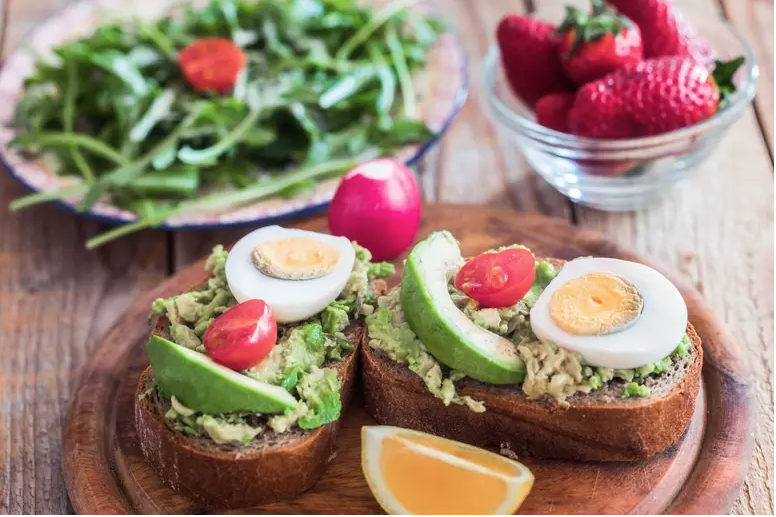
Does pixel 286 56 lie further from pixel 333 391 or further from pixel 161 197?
pixel 333 391

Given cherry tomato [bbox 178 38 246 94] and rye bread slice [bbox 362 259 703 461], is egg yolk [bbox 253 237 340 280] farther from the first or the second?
cherry tomato [bbox 178 38 246 94]

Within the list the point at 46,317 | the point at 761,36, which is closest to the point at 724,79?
the point at 761,36

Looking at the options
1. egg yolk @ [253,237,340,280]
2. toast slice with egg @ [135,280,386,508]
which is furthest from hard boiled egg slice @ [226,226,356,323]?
toast slice with egg @ [135,280,386,508]

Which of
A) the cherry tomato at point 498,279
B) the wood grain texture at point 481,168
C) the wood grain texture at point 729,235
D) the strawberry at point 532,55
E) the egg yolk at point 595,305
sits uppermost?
the strawberry at point 532,55

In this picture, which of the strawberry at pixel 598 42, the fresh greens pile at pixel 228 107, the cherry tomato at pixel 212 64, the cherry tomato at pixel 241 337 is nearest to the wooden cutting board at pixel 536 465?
the cherry tomato at pixel 241 337

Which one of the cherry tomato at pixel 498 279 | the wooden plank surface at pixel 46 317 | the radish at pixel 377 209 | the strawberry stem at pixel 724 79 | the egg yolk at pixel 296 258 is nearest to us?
the cherry tomato at pixel 498 279

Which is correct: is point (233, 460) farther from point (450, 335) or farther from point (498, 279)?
point (498, 279)

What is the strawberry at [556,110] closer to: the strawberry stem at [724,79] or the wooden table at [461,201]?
the wooden table at [461,201]
